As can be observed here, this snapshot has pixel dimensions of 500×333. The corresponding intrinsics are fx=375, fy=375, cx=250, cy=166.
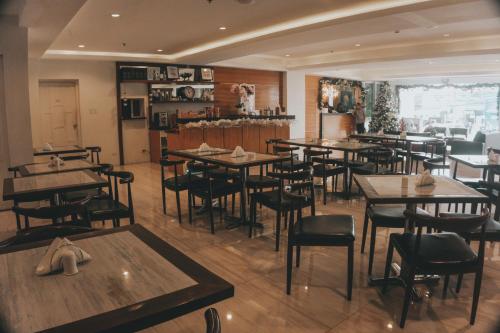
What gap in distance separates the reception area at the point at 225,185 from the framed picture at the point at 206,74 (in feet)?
0.28

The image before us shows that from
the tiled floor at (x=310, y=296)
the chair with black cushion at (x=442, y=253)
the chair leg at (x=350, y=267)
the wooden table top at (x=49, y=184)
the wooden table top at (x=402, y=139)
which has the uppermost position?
the wooden table top at (x=402, y=139)

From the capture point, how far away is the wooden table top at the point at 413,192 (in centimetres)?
269

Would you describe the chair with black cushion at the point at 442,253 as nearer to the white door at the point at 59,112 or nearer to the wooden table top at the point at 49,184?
the wooden table top at the point at 49,184

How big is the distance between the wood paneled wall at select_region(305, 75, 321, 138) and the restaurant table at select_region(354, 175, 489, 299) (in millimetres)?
10722

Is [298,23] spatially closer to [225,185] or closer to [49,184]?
[225,185]

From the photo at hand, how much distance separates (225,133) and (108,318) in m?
7.82

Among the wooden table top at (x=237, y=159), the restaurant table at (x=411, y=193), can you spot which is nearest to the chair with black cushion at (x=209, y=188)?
the wooden table top at (x=237, y=159)

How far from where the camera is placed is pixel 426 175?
10.2 feet

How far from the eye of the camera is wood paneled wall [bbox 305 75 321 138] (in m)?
13.9

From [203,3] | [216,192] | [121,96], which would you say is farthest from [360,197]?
[121,96]

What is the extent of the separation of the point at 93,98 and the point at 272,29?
4940 mm

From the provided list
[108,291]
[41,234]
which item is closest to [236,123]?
[41,234]

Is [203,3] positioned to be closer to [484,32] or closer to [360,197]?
[360,197]

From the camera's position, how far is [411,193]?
2.84 metres
